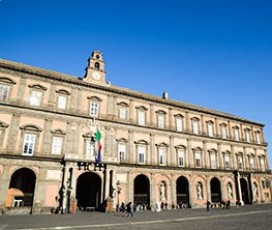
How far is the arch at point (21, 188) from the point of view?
24.1 m

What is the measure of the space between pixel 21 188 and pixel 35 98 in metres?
10.4

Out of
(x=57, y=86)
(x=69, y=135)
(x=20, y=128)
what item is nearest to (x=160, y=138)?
(x=69, y=135)

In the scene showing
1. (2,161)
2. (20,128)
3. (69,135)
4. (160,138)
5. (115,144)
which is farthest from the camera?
(160,138)

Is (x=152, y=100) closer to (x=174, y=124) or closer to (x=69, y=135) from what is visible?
(x=174, y=124)

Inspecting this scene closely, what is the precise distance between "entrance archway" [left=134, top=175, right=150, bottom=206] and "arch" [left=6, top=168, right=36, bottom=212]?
13066mm

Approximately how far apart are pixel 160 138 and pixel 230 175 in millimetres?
15414

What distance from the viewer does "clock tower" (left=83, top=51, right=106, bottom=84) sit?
3122cm

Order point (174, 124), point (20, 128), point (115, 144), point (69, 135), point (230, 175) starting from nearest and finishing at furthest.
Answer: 1. point (20, 128)
2. point (69, 135)
3. point (115, 144)
4. point (174, 124)
5. point (230, 175)

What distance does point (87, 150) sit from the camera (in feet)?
91.9

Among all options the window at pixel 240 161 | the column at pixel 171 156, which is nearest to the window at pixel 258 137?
the window at pixel 240 161

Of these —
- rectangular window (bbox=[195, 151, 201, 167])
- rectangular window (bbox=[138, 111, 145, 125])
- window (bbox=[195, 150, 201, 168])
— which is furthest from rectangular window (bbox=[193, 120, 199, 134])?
rectangular window (bbox=[138, 111, 145, 125])

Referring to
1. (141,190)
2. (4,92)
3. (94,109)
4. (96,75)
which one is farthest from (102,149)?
(4,92)

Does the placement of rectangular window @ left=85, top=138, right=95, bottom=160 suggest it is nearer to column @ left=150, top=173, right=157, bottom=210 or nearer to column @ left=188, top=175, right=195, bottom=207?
column @ left=150, top=173, right=157, bottom=210

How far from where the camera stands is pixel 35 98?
26.9 metres
